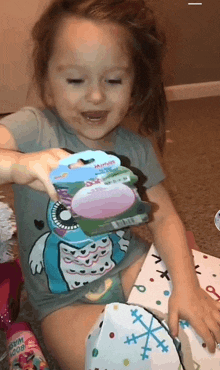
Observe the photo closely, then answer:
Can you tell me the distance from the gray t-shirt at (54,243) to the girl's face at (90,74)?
0.16ft

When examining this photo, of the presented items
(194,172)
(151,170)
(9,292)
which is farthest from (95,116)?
(194,172)

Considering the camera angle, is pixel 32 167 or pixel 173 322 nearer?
pixel 32 167

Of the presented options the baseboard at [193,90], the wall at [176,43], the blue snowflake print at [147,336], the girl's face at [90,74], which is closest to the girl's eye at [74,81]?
the girl's face at [90,74]

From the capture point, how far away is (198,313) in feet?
1.92

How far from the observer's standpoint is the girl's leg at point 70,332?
1.97 ft

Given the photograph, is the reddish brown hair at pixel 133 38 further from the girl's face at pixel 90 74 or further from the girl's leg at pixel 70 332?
the girl's leg at pixel 70 332

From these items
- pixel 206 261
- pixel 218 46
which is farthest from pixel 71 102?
pixel 218 46

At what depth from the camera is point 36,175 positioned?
0.43 metres

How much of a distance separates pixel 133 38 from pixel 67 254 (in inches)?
14.5

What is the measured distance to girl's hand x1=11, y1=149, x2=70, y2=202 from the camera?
1.40 ft

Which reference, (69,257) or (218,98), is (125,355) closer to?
(69,257)

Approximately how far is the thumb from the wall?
90 centimetres

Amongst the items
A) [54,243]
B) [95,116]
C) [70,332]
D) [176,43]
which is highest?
[95,116]

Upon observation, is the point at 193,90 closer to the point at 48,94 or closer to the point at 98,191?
the point at 48,94
